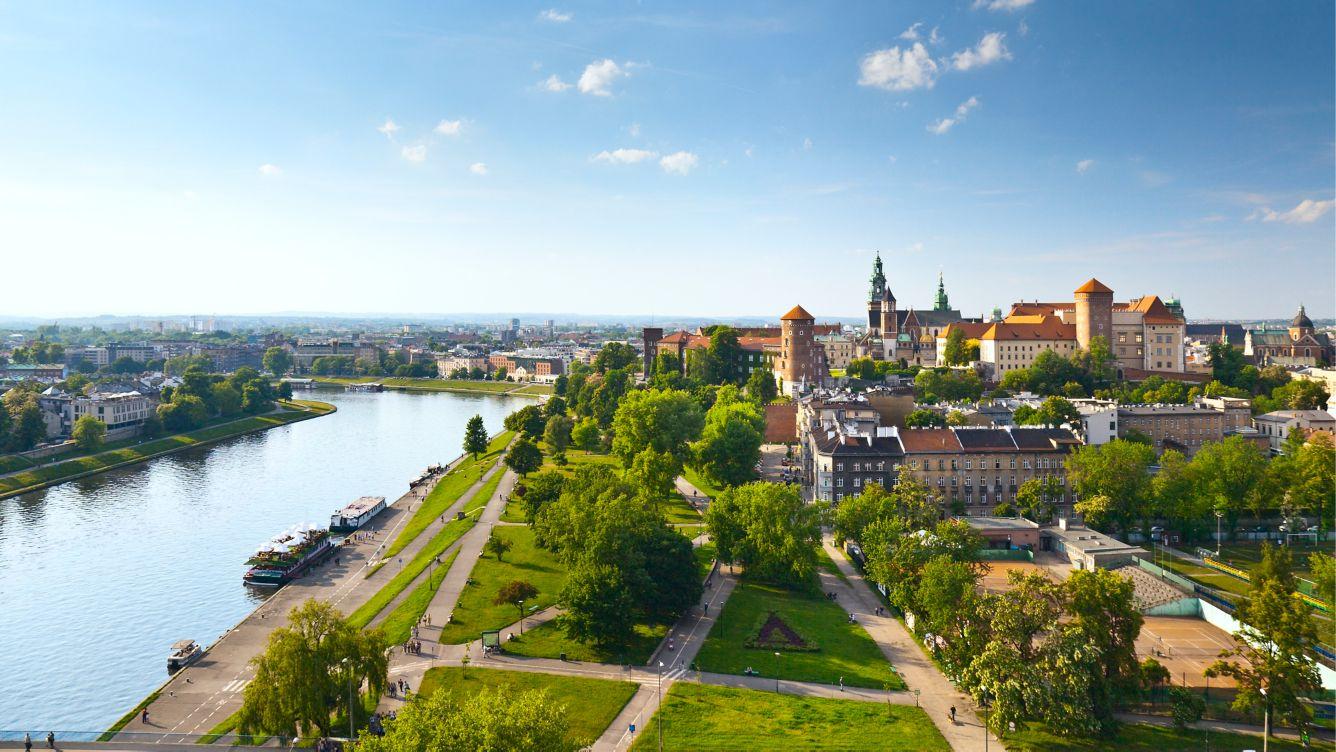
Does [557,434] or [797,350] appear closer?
[557,434]

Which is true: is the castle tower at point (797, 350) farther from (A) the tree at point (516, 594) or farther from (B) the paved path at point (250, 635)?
(A) the tree at point (516, 594)

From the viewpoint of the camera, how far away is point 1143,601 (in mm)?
36594

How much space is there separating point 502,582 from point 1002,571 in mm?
23535

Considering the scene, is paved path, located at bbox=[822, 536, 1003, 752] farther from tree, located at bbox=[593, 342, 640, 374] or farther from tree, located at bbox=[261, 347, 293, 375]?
tree, located at bbox=[261, 347, 293, 375]

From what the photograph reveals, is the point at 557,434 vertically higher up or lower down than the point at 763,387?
lower down

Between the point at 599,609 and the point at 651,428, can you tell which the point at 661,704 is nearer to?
the point at 599,609

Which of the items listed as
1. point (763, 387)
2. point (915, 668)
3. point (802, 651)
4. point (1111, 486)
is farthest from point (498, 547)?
point (763, 387)

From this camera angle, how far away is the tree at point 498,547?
41.8 m

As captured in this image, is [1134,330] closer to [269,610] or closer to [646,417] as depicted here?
[646,417]

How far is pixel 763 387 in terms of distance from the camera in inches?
3381

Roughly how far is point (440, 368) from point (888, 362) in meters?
109

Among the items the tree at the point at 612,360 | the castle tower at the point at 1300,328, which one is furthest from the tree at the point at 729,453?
the castle tower at the point at 1300,328

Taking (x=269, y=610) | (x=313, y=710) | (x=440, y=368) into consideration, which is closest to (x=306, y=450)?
(x=269, y=610)

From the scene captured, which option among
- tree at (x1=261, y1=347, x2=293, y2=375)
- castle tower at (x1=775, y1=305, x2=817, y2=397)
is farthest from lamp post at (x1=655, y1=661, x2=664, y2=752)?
tree at (x1=261, y1=347, x2=293, y2=375)
